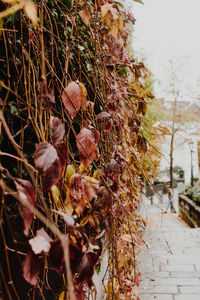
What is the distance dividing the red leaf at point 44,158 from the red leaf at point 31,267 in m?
0.23

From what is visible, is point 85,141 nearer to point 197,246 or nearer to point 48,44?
point 48,44

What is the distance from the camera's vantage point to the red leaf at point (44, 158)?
24.8 inches

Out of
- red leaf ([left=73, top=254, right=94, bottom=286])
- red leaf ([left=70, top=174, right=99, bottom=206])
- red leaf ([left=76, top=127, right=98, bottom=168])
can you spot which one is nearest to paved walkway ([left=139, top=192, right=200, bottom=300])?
red leaf ([left=70, top=174, right=99, bottom=206])

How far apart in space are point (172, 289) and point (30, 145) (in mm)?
2980

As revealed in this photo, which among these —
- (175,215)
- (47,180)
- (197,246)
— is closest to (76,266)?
(47,180)

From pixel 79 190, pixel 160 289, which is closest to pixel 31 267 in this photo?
pixel 79 190

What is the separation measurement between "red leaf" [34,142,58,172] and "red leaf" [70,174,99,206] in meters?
0.50

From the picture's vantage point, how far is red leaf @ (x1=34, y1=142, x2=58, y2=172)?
2.06 feet

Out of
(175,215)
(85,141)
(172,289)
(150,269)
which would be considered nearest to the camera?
(85,141)

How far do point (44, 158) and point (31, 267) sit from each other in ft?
0.89

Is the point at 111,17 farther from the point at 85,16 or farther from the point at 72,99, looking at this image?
the point at 72,99

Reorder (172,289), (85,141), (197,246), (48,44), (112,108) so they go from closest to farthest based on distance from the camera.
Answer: (85,141), (112,108), (48,44), (172,289), (197,246)

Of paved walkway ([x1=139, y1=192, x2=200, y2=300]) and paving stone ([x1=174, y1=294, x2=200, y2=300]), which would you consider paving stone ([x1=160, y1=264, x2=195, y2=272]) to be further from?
paving stone ([x1=174, y1=294, x2=200, y2=300])

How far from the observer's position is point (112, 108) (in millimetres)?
1467
